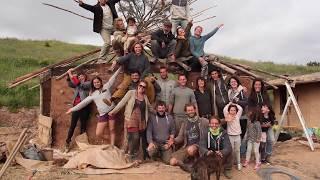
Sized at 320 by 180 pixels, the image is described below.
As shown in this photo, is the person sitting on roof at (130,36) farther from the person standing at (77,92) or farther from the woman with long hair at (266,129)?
the woman with long hair at (266,129)

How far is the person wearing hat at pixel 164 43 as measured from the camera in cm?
1009

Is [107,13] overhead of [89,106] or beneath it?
overhead

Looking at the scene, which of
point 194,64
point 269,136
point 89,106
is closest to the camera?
point 269,136

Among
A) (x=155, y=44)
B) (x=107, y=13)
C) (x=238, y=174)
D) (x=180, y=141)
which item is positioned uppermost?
(x=107, y=13)

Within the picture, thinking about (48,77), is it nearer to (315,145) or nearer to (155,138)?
(155,138)

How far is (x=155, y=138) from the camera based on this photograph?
893 centimetres

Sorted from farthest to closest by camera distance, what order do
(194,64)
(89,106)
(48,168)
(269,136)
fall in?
(194,64), (89,106), (269,136), (48,168)

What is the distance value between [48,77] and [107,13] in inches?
84.6

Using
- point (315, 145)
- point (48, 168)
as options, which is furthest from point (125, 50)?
point (315, 145)

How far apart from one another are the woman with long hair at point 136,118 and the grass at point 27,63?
34.3 ft

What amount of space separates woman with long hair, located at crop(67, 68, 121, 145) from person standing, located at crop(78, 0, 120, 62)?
1.11 meters

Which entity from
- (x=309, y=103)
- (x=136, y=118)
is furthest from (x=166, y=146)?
(x=309, y=103)

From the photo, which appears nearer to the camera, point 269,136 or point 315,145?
point 269,136

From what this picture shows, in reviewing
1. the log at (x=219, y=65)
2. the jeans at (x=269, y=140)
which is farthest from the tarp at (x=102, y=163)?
the log at (x=219, y=65)
